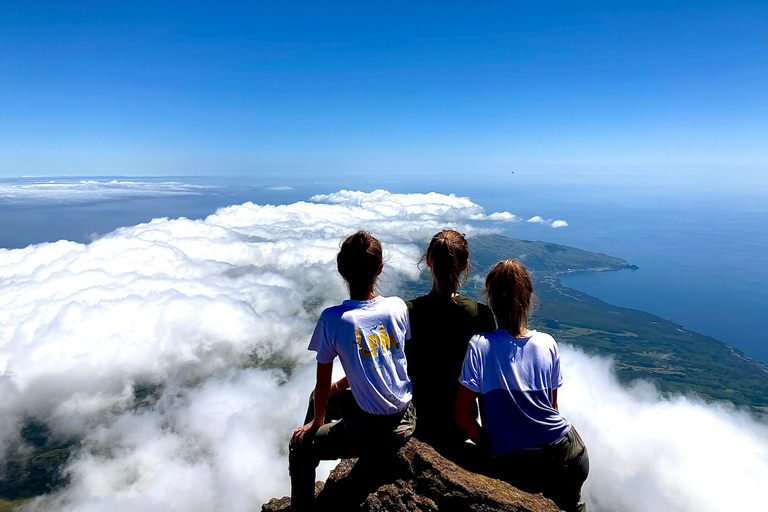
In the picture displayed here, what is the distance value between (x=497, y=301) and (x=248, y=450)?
743 ft

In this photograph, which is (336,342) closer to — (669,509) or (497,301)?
(497,301)

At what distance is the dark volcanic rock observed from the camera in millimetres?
3979

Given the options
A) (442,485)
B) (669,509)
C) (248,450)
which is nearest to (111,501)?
(248,450)

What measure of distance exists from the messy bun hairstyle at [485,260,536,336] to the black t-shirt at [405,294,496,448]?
0.45m

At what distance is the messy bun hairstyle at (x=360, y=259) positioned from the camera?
13.4 feet

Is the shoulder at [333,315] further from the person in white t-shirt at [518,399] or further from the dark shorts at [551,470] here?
the dark shorts at [551,470]

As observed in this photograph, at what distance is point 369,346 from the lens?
4.03 m

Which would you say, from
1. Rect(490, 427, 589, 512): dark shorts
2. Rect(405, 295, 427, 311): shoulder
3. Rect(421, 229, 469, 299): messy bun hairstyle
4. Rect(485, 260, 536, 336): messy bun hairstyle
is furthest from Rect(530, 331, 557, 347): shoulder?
Rect(405, 295, 427, 311): shoulder

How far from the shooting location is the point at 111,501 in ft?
489

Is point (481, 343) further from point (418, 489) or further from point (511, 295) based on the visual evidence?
point (418, 489)

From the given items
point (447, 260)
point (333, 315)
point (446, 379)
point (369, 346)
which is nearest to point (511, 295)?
point (447, 260)

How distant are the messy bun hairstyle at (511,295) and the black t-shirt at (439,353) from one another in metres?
0.45

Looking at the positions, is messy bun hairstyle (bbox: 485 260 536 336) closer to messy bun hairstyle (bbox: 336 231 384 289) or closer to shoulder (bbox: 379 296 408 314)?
shoulder (bbox: 379 296 408 314)

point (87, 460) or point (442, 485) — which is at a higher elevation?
point (442, 485)
